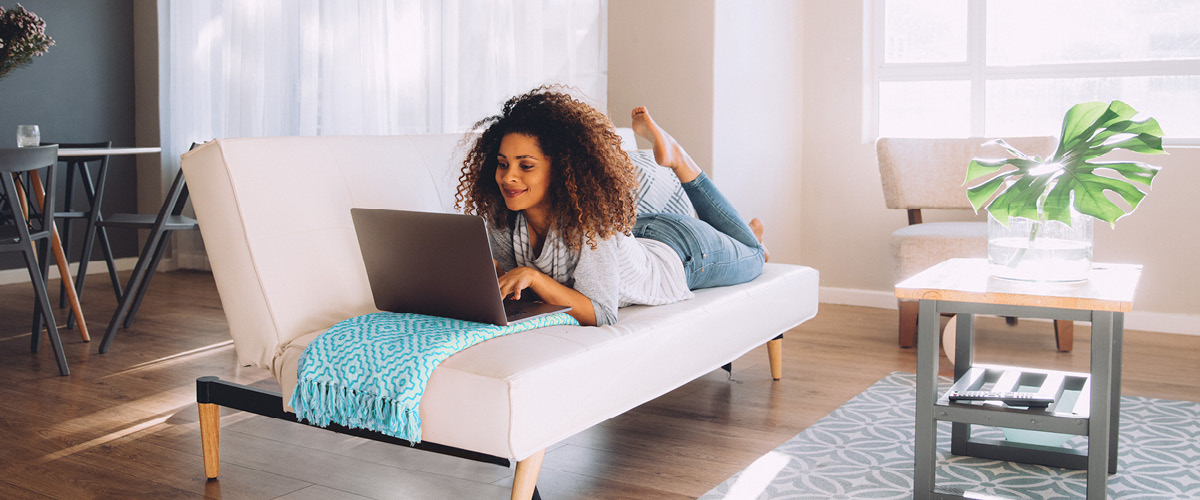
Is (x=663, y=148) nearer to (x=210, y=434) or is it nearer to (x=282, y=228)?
(x=282, y=228)

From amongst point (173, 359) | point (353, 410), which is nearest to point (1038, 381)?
point (353, 410)

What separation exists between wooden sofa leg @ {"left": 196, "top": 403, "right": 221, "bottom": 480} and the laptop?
446 millimetres

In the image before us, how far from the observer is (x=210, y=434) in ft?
7.27

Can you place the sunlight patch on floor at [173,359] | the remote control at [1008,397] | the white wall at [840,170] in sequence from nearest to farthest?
the remote control at [1008,397] → the sunlight patch on floor at [173,359] → the white wall at [840,170]

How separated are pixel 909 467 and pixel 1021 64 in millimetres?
2788

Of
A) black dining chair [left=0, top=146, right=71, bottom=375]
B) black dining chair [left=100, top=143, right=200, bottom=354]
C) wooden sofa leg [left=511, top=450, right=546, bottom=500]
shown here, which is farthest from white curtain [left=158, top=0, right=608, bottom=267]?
wooden sofa leg [left=511, top=450, right=546, bottom=500]

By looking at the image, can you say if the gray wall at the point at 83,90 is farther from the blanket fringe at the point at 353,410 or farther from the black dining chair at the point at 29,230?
the blanket fringe at the point at 353,410

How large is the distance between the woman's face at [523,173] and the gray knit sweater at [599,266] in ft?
0.34

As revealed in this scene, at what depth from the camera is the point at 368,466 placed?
2.36 meters

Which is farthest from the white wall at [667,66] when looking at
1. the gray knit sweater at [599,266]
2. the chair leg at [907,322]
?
the gray knit sweater at [599,266]

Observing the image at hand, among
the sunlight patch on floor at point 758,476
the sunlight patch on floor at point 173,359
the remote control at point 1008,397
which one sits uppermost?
the remote control at point 1008,397

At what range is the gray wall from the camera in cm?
526

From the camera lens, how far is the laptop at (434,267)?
1895 mm

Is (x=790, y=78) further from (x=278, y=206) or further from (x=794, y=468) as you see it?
(x=278, y=206)
